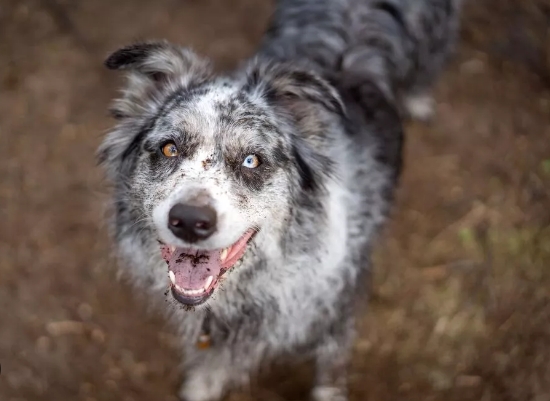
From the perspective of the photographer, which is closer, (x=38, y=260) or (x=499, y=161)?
(x=38, y=260)

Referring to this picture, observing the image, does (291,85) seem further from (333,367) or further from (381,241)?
(333,367)

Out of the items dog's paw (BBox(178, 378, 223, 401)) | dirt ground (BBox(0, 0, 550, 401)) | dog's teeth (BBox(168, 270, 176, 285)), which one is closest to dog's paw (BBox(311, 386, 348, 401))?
dirt ground (BBox(0, 0, 550, 401))

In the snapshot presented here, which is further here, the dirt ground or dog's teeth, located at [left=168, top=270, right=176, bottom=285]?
the dirt ground

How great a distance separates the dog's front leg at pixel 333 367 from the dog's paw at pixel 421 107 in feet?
5.80

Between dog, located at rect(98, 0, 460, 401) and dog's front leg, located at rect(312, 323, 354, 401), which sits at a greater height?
dog, located at rect(98, 0, 460, 401)

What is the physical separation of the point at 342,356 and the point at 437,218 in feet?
4.19

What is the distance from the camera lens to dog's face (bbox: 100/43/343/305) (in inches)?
71.9

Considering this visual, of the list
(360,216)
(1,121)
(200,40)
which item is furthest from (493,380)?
(1,121)

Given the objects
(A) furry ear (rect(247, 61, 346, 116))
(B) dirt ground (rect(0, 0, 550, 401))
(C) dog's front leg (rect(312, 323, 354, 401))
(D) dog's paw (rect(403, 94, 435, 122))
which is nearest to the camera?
(A) furry ear (rect(247, 61, 346, 116))

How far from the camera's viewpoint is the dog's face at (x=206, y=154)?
1826mm

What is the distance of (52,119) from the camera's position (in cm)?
393

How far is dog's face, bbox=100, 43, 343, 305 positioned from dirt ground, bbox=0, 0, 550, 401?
72cm

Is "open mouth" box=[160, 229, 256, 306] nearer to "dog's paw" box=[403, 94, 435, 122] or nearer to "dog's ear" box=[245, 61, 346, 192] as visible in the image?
"dog's ear" box=[245, 61, 346, 192]

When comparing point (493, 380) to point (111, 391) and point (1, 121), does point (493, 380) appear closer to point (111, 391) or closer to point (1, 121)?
point (111, 391)
